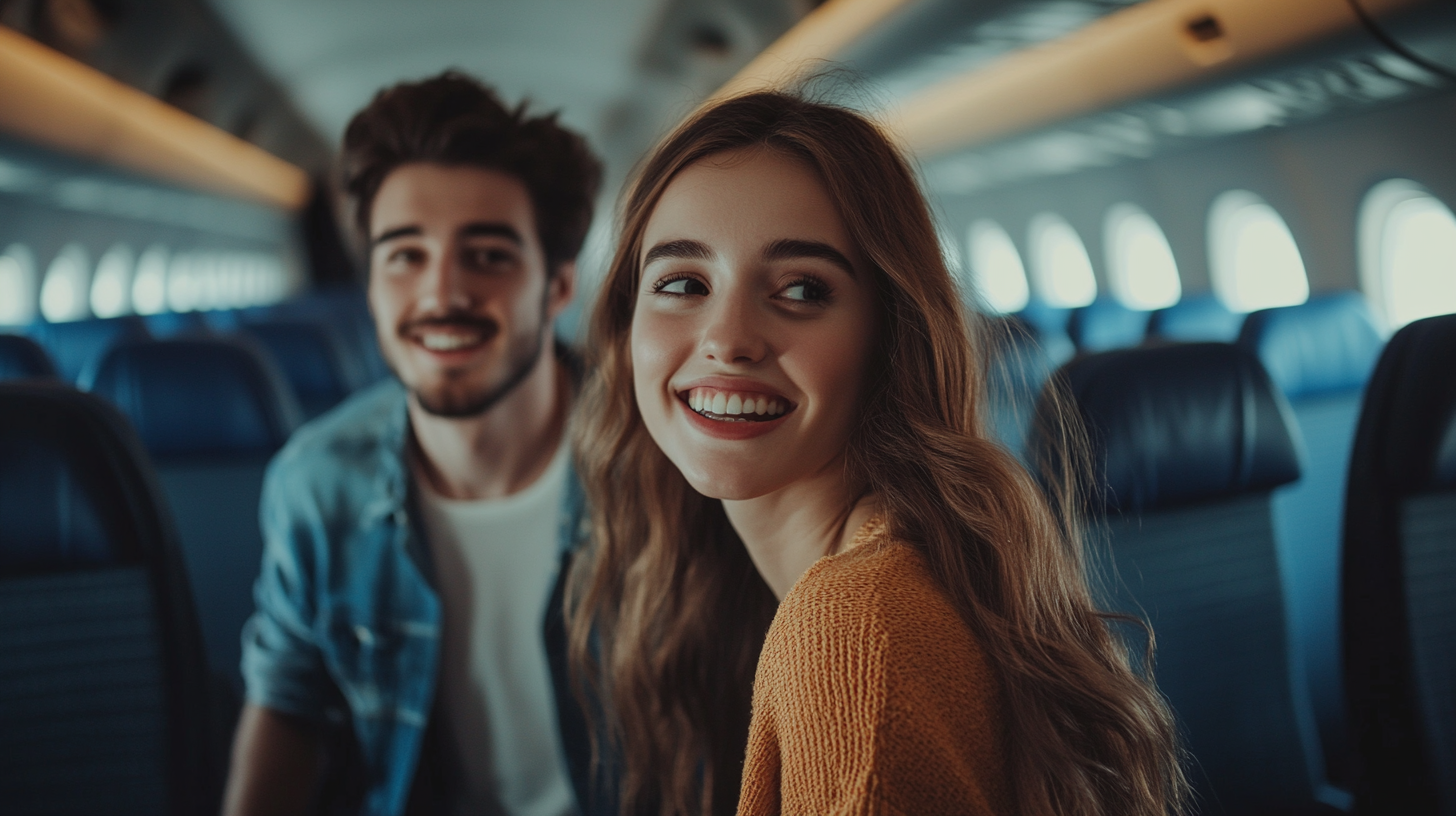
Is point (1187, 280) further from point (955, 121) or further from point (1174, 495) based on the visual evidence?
point (1174, 495)

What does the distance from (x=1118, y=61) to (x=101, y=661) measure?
4764 millimetres

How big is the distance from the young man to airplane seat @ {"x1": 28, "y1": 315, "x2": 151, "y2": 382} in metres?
3.75

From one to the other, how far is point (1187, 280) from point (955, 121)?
189cm

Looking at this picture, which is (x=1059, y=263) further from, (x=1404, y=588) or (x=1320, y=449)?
(x=1404, y=588)

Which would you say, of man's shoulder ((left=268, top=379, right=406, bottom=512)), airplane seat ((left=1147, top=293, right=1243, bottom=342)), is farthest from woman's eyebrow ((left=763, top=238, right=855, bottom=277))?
airplane seat ((left=1147, top=293, right=1243, bottom=342))

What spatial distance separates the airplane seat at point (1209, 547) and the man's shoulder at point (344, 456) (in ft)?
4.41

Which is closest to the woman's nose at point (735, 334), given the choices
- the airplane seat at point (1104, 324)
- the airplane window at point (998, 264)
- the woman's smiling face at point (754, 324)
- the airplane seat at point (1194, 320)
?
the woman's smiling face at point (754, 324)

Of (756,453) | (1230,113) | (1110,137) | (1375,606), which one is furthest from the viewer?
(1110,137)

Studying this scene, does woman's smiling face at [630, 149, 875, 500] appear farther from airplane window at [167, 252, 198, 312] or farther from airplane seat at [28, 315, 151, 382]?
airplane window at [167, 252, 198, 312]

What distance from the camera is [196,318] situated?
655 cm

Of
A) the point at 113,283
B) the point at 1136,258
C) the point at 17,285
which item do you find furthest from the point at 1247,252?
the point at 113,283

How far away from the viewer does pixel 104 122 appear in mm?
6160

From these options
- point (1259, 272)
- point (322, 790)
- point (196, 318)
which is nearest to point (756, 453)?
point (322, 790)

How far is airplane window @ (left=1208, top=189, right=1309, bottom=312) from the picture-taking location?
552cm
